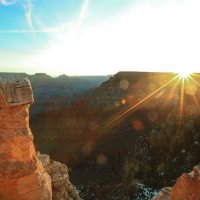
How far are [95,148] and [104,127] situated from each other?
5.15m

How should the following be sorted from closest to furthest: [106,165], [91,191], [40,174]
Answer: [40,174] → [91,191] → [106,165]

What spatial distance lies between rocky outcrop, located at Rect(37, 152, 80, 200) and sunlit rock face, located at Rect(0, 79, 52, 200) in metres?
2.00

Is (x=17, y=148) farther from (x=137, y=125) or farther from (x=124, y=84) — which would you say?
(x=124, y=84)

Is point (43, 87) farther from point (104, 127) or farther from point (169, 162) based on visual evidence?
point (169, 162)

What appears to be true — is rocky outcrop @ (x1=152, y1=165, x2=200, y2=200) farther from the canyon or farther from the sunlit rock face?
the sunlit rock face

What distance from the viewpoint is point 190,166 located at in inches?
743

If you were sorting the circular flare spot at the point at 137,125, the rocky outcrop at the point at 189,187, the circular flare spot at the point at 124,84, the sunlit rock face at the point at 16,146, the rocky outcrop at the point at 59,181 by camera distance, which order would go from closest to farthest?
1. the rocky outcrop at the point at 189,187
2. the sunlit rock face at the point at 16,146
3. the rocky outcrop at the point at 59,181
4. the circular flare spot at the point at 137,125
5. the circular flare spot at the point at 124,84

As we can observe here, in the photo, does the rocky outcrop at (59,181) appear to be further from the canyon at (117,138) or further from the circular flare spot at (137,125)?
the circular flare spot at (137,125)

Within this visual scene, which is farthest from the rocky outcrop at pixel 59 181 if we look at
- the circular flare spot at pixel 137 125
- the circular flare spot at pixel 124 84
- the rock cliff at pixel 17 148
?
the circular flare spot at pixel 124 84

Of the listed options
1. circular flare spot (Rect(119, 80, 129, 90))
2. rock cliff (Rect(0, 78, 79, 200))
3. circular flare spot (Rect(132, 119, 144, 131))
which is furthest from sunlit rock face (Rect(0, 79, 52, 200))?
circular flare spot (Rect(119, 80, 129, 90))

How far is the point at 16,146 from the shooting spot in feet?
25.9

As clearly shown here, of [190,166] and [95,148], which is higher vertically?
[190,166]

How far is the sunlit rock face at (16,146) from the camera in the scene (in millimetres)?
7660

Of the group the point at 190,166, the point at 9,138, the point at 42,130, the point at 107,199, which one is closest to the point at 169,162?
the point at 190,166
